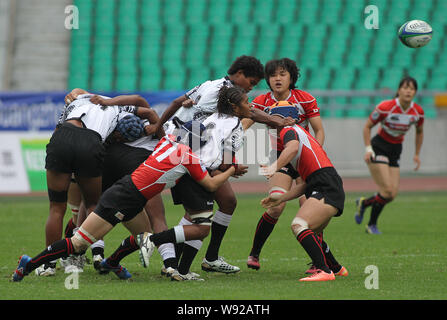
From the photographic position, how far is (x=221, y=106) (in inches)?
279

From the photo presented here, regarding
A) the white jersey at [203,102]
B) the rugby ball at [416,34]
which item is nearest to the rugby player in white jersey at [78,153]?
the white jersey at [203,102]

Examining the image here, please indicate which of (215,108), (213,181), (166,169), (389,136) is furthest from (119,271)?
(389,136)

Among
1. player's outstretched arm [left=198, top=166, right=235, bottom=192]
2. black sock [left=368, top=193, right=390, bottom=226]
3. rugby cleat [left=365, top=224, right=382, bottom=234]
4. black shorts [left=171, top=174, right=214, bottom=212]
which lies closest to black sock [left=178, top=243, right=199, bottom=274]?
Answer: black shorts [left=171, top=174, right=214, bottom=212]

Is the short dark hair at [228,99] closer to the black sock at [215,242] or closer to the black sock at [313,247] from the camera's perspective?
the black sock at [313,247]

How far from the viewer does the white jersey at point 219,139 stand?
22.6 ft

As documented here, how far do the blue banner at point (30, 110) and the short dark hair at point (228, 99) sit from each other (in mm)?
10118

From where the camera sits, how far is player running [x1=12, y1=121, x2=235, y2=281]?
6660 millimetres

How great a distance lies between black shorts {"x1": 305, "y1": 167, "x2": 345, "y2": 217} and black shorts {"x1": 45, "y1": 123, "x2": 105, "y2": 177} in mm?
2024

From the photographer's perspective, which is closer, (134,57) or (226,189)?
(226,189)

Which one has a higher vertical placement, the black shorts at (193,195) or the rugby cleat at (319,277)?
the black shorts at (193,195)

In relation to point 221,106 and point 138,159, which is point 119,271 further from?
point 221,106
